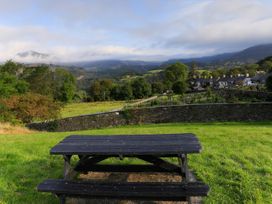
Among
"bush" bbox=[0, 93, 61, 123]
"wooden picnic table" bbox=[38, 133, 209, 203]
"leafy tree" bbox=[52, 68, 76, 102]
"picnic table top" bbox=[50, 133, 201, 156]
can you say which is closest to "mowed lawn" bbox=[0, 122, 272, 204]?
"wooden picnic table" bbox=[38, 133, 209, 203]

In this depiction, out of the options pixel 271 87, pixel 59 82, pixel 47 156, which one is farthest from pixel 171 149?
pixel 59 82

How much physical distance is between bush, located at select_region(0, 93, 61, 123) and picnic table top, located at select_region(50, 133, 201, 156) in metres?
15.7

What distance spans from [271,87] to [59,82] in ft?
156

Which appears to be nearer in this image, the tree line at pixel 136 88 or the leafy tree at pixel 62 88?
the tree line at pixel 136 88

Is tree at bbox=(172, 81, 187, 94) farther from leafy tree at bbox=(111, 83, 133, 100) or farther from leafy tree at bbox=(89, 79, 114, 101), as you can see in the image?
leafy tree at bbox=(89, 79, 114, 101)

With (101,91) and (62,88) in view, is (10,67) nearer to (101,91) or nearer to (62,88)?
(62,88)

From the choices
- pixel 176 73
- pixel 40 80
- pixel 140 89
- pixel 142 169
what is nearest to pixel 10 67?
pixel 40 80

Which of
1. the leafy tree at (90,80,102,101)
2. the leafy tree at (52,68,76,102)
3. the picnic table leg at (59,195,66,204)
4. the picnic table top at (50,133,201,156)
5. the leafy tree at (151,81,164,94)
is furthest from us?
the leafy tree at (52,68,76,102)

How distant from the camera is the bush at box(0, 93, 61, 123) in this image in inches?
785

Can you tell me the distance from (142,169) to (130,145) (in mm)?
737

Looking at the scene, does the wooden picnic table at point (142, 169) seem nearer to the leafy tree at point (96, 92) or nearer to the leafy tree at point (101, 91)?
the leafy tree at point (101, 91)

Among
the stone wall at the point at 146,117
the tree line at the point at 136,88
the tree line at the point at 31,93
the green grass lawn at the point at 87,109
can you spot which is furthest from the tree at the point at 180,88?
the stone wall at the point at 146,117

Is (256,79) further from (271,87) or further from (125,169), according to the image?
(125,169)

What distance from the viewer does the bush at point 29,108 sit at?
19938mm
